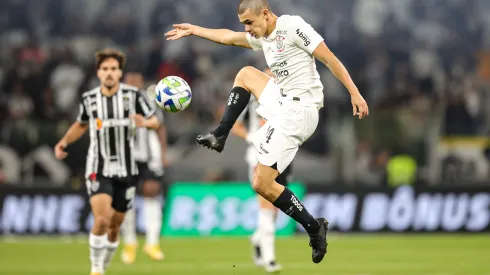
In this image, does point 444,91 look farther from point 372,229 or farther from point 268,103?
point 268,103

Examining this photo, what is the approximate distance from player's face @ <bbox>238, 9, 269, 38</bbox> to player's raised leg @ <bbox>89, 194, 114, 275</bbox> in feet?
7.70

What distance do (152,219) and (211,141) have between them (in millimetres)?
5867

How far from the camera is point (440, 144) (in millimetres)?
17953

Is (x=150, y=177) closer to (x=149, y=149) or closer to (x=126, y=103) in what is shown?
(x=149, y=149)

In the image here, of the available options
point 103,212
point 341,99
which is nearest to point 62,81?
point 341,99

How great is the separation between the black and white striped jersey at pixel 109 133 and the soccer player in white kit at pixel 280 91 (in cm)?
148

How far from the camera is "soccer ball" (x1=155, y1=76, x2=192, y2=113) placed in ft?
27.8

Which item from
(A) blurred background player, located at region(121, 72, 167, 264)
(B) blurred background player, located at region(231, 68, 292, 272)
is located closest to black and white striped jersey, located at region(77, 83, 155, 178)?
(B) blurred background player, located at region(231, 68, 292, 272)

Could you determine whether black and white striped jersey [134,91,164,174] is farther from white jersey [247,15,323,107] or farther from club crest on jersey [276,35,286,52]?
club crest on jersey [276,35,286,52]

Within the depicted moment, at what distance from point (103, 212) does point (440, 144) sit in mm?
9899

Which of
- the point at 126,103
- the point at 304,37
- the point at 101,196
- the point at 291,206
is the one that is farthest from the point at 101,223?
the point at 304,37

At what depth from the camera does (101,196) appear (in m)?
9.38

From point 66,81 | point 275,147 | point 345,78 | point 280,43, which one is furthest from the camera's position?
point 66,81

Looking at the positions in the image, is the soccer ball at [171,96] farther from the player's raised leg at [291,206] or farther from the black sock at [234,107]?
the player's raised leg at [291,206]
